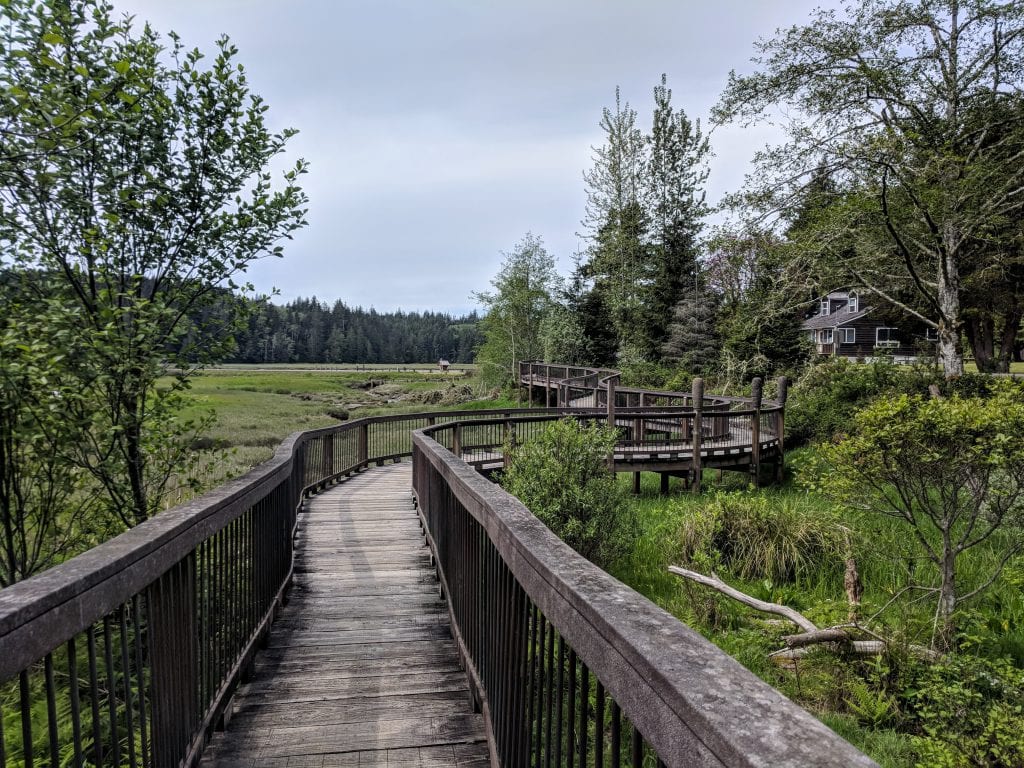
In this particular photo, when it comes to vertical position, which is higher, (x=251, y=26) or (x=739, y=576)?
(x=251, y=26)

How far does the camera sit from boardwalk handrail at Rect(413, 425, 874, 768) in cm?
74

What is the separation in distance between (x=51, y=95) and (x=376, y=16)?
6.51 m

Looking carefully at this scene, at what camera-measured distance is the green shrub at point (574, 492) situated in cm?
712

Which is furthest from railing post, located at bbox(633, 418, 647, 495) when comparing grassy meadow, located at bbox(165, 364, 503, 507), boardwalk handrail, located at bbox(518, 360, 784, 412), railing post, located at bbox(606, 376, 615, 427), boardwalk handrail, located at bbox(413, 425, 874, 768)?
boardwalk handrail, located at bbox(413, 425, 874, 768)

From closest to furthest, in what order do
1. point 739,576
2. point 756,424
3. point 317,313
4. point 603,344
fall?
point 739,576, point 756,424, point 603,344, point 317,313

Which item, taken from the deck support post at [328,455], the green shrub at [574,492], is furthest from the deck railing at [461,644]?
the deck support post at [328,455]

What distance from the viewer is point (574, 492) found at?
7.18m

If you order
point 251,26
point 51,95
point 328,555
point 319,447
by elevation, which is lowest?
point 328,555

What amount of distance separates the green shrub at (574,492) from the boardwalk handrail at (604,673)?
13.7ft

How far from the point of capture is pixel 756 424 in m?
13.7

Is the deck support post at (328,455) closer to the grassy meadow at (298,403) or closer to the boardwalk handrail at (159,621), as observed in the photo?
the boardwalk handrail at (159,621)

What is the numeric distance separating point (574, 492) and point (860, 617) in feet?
10.3

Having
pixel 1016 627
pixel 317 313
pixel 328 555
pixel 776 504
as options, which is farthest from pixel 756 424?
pixel 317 313

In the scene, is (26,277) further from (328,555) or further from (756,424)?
(756,424)
